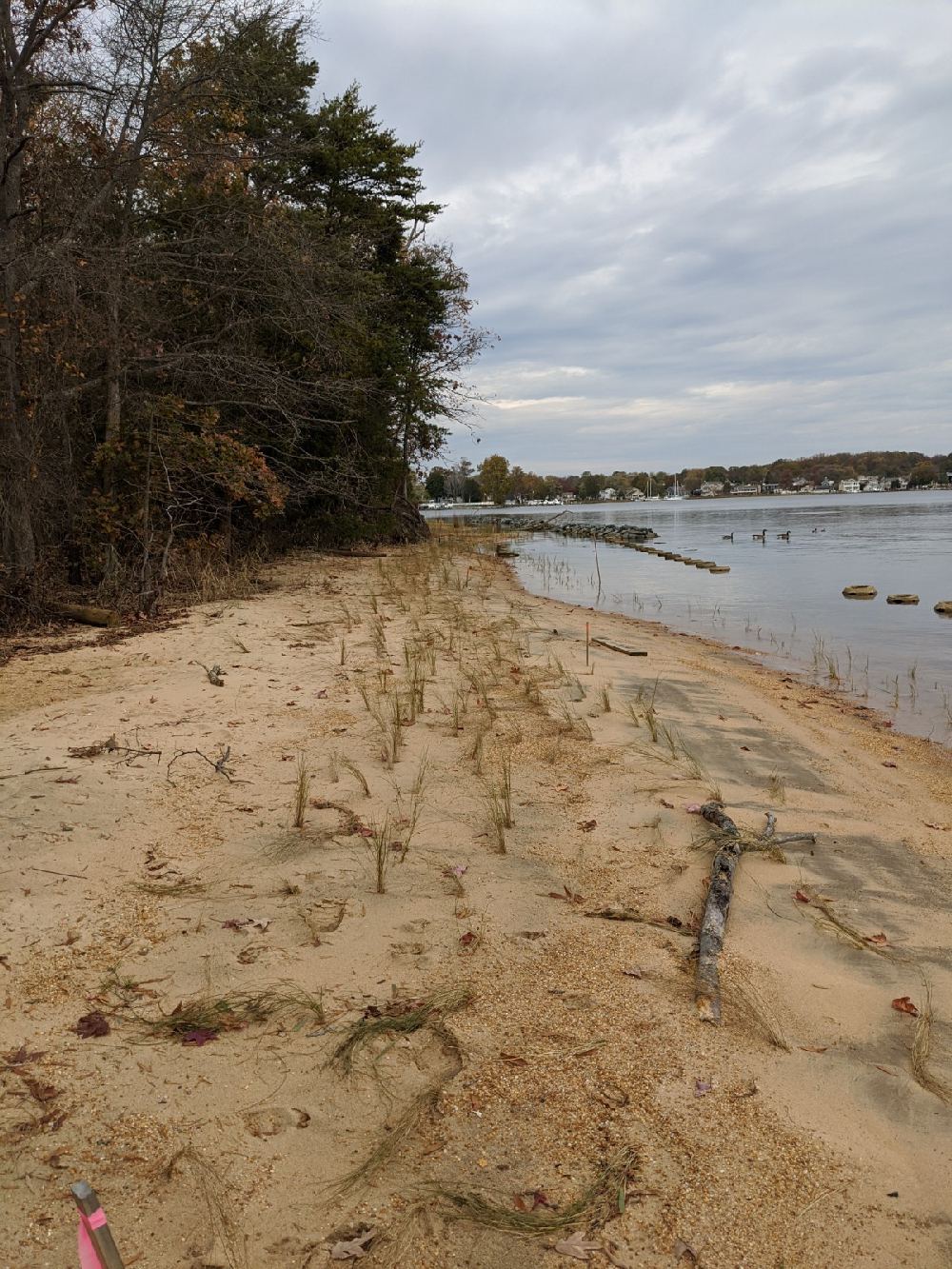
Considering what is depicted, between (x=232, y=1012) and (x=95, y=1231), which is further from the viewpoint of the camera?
(x=232, y=1012)

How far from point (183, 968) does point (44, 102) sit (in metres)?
11.2

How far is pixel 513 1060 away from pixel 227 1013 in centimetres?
100

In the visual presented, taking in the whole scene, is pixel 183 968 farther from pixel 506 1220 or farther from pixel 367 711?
pixel 367 711

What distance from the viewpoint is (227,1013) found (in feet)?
9.37

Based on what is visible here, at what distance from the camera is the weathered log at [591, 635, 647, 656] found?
10.3 m

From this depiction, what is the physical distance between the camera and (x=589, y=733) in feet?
20.7

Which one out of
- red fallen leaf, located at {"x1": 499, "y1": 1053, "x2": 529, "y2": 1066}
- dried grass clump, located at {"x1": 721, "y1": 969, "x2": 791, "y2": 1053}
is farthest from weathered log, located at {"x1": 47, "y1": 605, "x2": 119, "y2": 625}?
dried grass clump, located at {"x1": 721, "y1": 969, "x2": 791, "y2": 1053}

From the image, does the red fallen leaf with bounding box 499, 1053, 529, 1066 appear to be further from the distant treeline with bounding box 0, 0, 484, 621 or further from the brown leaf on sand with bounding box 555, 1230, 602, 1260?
the distant treeline with bounding box 0, 0, 484, 621

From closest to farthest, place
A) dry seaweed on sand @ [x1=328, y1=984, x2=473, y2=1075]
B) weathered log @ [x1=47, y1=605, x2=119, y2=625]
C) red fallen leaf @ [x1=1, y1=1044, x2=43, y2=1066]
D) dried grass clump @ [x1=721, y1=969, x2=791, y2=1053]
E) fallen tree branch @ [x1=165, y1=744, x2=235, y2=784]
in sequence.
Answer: red fallen leaf @ [x1=1, y1=1044, x2=43, y2=1066], dry seaweed on sand @ [x1=328, y1=984, x2=473, y2=1075], dried grass clump @ [x1=721, y1=969, x2=791, y2=1053], fallen tree branch @ [x1=165, y1=744, x2=235, y2=784], weathered log @ [x1=47, y1=605, x2=119, y2=625]

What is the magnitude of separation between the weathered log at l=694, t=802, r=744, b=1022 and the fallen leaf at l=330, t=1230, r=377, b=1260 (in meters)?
1.43

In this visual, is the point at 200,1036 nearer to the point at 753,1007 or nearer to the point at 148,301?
the point at 753,1007

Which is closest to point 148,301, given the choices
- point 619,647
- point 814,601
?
point 619,647

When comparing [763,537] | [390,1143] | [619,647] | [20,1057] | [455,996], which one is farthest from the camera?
[763,537]

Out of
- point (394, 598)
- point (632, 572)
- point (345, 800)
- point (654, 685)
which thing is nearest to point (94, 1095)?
point (345, 800)
